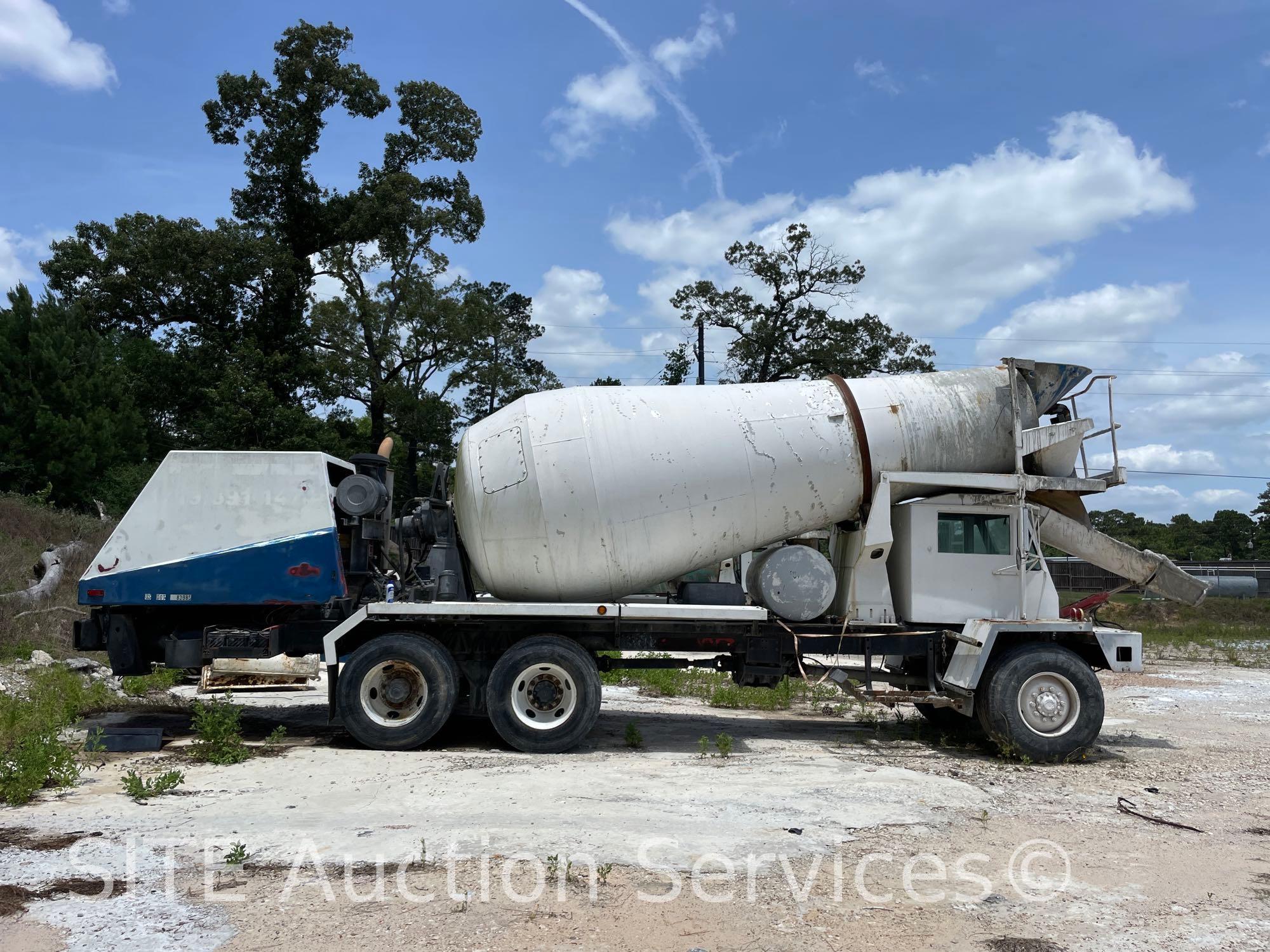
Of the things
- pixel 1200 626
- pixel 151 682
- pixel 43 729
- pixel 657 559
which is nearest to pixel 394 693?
pixel 657 559

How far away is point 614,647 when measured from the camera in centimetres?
936

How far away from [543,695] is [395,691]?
1383 millimetres

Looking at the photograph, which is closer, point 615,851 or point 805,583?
point 615,851

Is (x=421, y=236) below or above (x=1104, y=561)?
above

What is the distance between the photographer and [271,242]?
26156 mm

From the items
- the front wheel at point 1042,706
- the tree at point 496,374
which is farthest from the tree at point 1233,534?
the front wheel at point 1042,706

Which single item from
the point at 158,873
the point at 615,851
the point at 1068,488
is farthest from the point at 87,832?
the point at 1068,488

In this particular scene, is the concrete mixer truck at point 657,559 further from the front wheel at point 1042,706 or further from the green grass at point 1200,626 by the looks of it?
the green grass at point 1200,626

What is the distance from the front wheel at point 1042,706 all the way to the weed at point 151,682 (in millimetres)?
9491

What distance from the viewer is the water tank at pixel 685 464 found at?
29.3 ft

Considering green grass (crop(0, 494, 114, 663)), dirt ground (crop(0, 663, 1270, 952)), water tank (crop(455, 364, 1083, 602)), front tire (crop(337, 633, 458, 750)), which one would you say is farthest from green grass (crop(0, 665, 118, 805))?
water tank (crop(455, 364, 1083, 602))

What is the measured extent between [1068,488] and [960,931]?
600cm

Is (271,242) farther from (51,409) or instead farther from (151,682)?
(151,682)

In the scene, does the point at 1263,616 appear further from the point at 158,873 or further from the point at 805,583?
the point at 158,873
